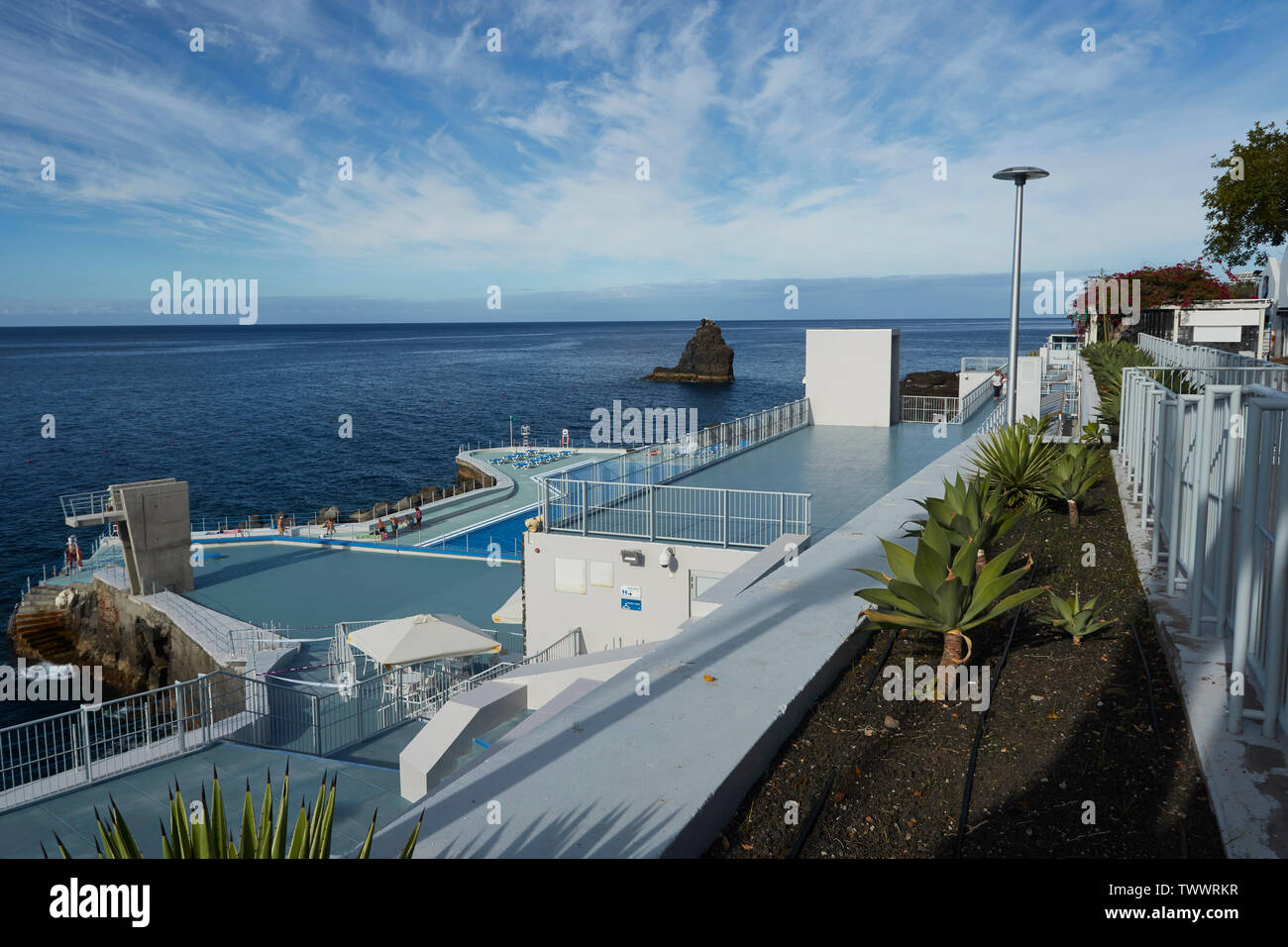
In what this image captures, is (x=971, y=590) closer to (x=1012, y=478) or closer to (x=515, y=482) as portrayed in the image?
(x=1012, y=478)

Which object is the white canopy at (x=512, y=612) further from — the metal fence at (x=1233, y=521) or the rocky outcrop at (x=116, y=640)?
the metal fence at (x=1233, y=521)

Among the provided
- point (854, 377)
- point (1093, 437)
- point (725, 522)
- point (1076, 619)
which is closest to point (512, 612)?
point (725, 522)

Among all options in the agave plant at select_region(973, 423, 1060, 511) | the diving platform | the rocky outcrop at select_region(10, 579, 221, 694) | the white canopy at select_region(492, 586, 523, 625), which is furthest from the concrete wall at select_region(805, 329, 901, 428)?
the diving platform

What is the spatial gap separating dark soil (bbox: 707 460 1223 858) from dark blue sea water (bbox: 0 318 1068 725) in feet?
84.1

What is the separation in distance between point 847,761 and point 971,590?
1760 mm

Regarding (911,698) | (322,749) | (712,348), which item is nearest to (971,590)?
(911,698)

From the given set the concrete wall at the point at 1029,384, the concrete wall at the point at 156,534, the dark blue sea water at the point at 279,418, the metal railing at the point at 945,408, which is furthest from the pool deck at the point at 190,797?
the concrete wall at the point at 1029,384

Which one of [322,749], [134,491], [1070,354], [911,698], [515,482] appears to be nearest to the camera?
[911,698]

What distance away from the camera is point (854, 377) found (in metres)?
26.2

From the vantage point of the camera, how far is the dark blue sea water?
5081 cm

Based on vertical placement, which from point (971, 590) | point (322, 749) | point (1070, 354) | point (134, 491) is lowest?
point (322, 749)

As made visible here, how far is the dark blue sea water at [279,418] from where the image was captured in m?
50.8

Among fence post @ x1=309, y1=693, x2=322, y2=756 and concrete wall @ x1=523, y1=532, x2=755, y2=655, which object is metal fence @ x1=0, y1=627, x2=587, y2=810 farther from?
concrete wall @ x1=523, y1=532, x2=755, y2=655
